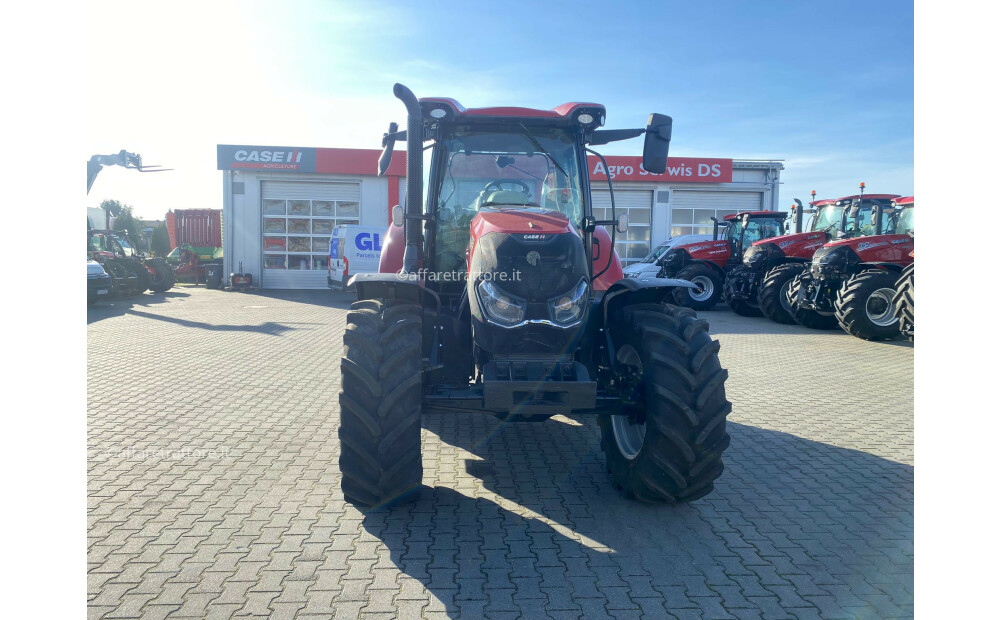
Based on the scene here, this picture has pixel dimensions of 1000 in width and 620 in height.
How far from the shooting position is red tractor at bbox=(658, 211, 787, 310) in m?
16.5

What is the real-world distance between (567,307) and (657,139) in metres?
1.39

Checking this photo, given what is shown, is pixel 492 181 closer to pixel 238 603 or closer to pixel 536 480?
pixel 536 480

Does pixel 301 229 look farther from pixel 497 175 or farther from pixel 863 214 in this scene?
pixel 497 175

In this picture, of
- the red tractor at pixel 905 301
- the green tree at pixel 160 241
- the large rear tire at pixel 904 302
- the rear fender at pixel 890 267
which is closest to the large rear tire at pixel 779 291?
the rear fender at pixel 890 267

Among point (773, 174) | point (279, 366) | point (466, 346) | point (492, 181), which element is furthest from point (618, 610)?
point (773, 174)

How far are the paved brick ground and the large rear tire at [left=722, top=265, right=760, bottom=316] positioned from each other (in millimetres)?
8211

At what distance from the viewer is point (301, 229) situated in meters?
23.6

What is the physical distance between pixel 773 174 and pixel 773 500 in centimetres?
2240

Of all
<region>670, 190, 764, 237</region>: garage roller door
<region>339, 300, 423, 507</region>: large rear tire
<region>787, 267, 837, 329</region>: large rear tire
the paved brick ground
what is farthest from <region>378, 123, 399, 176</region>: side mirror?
<region>670, 190, 764, 237</region>: garage roller door

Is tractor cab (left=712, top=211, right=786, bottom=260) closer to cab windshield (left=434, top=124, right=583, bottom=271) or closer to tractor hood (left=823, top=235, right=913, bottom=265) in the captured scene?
tractor hood (left=823, top=235, right=913, bottom=265)

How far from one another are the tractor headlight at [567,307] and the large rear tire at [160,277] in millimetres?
20157

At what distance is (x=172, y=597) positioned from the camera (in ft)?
9.70

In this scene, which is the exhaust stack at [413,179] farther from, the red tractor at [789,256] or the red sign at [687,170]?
the red sign at [687,170]

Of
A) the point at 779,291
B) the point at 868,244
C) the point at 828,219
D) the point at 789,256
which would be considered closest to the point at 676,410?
the point at 868,244
